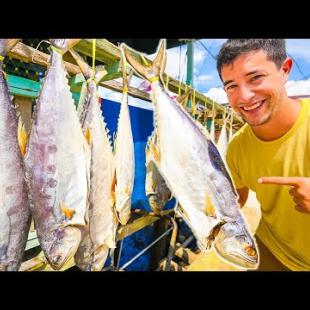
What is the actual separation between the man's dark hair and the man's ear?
0.08ft

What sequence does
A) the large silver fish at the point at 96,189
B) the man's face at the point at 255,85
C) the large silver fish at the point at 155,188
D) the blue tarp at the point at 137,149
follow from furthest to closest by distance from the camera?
the blue tarp at the point at 137,149, the large silver fish at the point at 155,188, the large silver fish at the point at 96,189, the man's face at the point at 255,85

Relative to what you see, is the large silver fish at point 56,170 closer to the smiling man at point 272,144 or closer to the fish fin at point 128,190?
the fish fin at point 128,190

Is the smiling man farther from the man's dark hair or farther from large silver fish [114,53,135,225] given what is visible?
large silver fish [114,53,135,225]

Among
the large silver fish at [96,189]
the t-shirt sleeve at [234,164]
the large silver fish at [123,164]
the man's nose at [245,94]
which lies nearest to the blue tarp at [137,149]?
the large silver fish at [123,164]

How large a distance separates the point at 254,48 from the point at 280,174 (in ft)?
2.12

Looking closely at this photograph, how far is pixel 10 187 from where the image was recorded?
123 cm

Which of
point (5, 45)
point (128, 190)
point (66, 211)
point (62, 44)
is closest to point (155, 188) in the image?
point (128, 190)

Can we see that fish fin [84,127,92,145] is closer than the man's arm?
Yes

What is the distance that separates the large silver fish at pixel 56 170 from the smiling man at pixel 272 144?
29.1 inches

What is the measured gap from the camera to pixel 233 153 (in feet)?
6.00

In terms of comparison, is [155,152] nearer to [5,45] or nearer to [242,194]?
[242,194]

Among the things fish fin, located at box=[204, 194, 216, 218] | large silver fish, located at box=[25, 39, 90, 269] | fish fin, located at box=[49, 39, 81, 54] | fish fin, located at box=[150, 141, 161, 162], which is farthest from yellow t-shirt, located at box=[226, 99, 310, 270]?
fish fin, located at box=[49, 39, 81, 54]

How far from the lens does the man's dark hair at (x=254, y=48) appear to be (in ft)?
4.52

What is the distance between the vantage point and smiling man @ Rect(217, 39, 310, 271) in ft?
4.48
